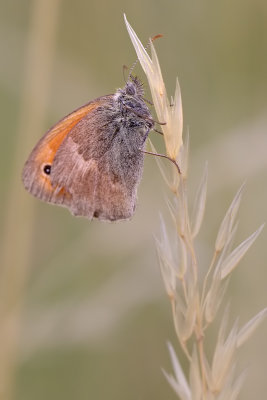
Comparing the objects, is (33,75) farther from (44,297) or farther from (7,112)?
(7,112)

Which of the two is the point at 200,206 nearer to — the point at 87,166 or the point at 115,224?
the point at 87,166

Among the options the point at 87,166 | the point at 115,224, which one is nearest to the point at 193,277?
the point at 87,166

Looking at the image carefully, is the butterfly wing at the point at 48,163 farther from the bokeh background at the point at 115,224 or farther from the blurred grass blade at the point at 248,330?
the blurred grass blade at the point at 248,330

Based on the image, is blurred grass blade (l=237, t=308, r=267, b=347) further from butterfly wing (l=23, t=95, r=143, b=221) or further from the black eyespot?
the black eyespot

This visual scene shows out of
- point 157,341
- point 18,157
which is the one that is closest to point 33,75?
point 18,157

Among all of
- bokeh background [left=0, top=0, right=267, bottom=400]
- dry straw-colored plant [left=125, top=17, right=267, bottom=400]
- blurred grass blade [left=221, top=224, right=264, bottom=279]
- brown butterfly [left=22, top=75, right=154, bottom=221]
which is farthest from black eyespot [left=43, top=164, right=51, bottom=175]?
blurred grass blade [left=221, top=224, right=264, bottom=279]
